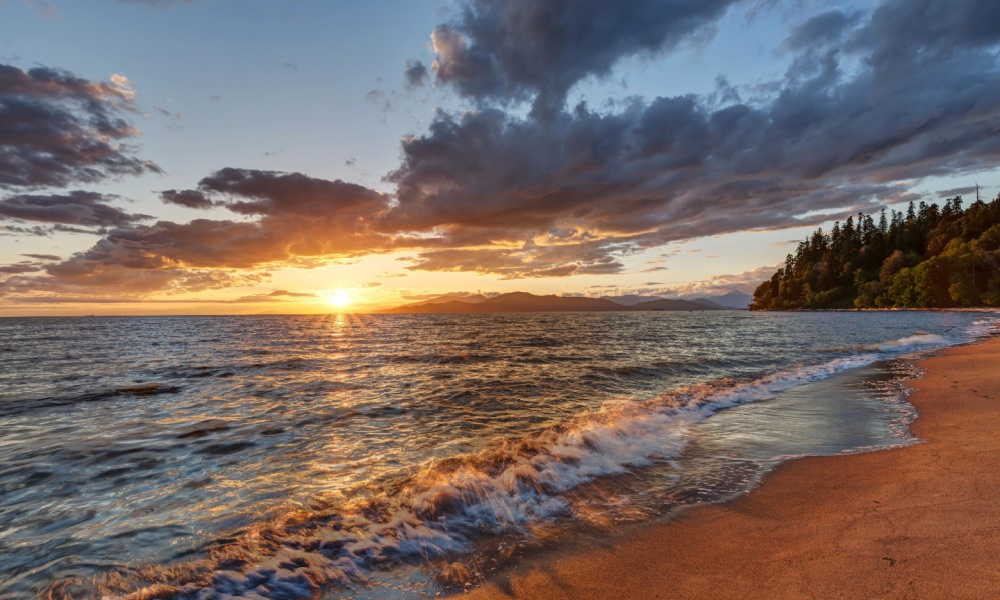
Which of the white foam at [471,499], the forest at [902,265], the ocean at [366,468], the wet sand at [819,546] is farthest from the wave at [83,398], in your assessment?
the forest at [902,265]

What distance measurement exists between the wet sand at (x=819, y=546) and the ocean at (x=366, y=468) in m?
0.54

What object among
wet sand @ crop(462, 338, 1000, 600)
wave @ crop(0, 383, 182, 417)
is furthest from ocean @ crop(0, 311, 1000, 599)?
wet sand @ crop(462, 338, 1000, 600)

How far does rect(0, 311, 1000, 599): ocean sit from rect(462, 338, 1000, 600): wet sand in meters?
0.54

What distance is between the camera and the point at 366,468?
8523 mm

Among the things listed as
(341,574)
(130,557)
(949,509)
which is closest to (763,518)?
(949,509)

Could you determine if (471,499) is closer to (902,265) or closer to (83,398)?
(83,398)

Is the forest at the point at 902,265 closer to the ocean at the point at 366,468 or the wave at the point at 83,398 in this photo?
the ocean at the point at 366,468

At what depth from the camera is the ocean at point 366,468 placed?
5156mm

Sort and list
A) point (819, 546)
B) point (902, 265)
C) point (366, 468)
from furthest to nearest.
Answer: point (902, 265)
point (366, 468)
point (819, 546)

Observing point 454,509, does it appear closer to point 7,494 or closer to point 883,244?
point 7,494

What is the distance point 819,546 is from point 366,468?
23.9 feet

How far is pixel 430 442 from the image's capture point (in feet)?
33.7

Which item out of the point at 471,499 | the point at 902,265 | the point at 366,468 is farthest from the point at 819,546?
the point at 902,265

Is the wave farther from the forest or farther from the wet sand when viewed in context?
the forest
